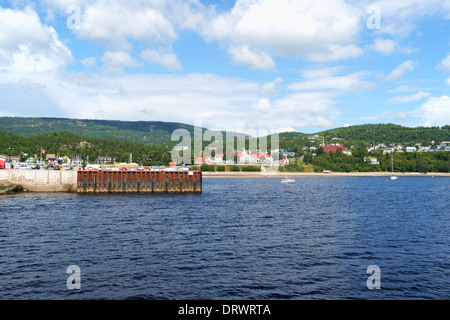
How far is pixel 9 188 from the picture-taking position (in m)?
69.2

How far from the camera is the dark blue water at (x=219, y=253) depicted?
2034cm

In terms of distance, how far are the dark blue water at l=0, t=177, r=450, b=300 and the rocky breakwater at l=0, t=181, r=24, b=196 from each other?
2256cm

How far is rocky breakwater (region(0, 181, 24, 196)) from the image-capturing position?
68188mm

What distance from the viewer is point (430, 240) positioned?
33625mm

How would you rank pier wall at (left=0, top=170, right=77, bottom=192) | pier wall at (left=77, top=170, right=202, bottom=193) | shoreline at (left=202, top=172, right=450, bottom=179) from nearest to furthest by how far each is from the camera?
1. pier wall at (left=0, top=170, right=77, bottom=192)
2. pier wall at (left=77, top=170, right=202, bottom=193)
3. shoreline at (left=202, top=172, right=450, bottom=179)

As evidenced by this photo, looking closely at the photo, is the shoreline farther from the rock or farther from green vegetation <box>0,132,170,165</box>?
the rock

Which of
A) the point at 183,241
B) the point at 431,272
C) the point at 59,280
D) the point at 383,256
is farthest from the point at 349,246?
the point at 59,280

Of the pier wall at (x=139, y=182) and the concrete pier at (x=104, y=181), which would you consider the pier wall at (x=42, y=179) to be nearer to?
the concrete pier at (x=104, y=181)

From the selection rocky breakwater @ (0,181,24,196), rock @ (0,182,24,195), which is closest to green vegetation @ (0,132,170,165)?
rocky breakwater @ (0,181,24,196)

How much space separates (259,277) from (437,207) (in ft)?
162

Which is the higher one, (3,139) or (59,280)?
(3,139)

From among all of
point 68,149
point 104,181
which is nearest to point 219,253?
point 104,181

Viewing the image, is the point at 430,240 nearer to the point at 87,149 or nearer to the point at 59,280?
the point at 59,280

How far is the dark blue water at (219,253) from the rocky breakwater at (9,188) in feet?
74.0
